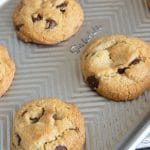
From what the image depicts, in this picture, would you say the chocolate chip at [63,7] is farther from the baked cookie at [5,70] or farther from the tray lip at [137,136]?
the tray lip at [137,136]

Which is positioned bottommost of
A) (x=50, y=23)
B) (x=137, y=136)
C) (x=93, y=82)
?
(x=137, y=136)

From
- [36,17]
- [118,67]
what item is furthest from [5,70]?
[118,67]

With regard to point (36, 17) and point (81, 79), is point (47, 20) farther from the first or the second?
point (81, 79)

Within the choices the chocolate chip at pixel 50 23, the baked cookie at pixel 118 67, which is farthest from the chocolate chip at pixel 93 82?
the chocolate chip at pixel 50 23

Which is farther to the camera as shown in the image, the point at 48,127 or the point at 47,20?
the point at 47,20

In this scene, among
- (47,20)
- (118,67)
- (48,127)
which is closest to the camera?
(48,127)

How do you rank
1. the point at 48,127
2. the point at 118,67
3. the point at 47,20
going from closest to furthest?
the point at 48,127 → the point at 118,67 → the point at 47,20

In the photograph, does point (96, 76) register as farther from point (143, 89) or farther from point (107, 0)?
point (107, 0)
